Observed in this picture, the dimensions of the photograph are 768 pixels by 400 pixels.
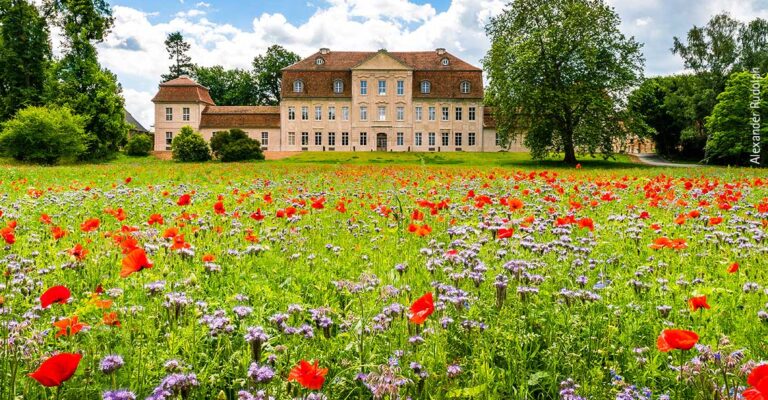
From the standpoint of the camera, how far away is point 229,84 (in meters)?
88.9

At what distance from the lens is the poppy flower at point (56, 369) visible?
1.35 metres

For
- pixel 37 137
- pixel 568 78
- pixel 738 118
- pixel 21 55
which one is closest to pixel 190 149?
pixel 37 137

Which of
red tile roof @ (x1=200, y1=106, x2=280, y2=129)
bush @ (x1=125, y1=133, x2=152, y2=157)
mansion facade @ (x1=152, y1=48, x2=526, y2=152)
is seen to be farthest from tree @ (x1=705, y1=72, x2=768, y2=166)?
bush @ (x1=125, y1=133, x2=152, y2=157)

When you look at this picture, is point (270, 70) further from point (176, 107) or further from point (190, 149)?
point (190, 149)

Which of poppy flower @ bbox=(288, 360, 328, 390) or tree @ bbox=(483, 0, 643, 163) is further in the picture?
tree @ bbox=(483, 0, 643, 163)

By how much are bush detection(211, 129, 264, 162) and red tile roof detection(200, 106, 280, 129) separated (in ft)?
73.0

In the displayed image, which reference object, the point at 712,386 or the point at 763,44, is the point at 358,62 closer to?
the point at 763,44

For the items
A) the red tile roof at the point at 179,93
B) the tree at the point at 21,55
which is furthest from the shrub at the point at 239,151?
the red tile roof at the point at 179,93

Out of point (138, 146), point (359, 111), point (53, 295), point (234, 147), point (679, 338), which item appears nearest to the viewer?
point (679, 338)

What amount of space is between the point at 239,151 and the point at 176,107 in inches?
1164

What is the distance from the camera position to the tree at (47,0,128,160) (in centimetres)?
4412


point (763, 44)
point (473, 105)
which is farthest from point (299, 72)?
point (763, 44)

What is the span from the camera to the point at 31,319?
105 inches

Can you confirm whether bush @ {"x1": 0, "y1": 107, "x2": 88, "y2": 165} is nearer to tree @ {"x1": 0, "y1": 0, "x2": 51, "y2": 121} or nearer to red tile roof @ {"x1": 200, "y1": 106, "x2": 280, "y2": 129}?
tree @ {"x1": 0, "y1": 0, "x2": 51, "y2": 121}
